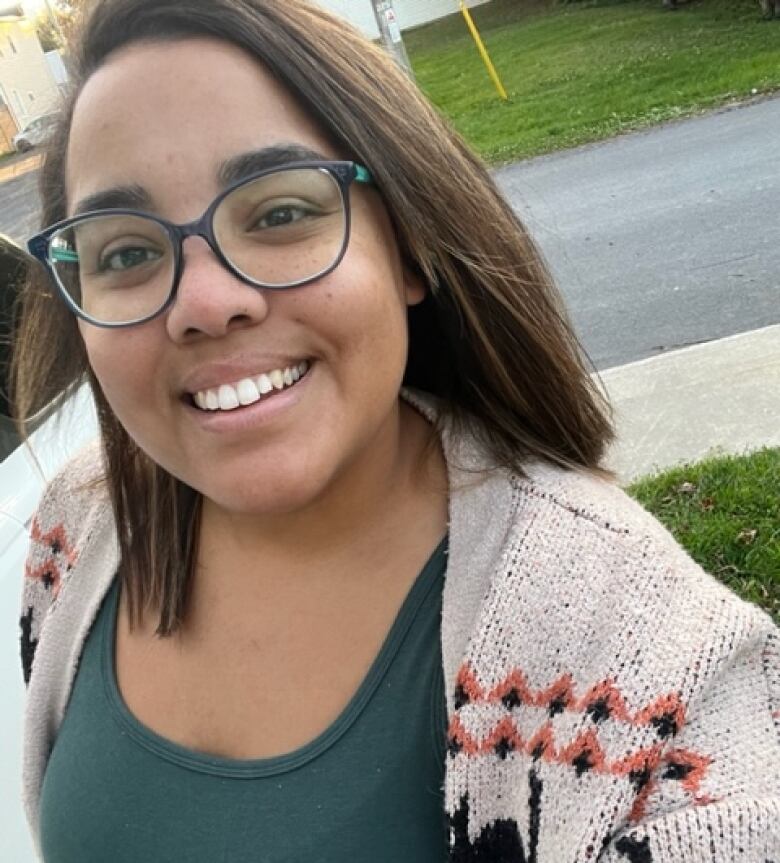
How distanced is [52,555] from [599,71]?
43.1 ft

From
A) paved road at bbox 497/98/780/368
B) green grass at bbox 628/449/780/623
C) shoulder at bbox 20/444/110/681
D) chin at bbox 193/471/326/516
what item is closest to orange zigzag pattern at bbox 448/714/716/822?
chin at bbox 193/471/326/516

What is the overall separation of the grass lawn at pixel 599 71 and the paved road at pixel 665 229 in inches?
34.2

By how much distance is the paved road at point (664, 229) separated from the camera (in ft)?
17.6

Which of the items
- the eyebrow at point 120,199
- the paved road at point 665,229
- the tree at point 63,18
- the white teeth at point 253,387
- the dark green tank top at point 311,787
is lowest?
the paved road at point 665,229

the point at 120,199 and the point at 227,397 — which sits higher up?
the point at 120,199

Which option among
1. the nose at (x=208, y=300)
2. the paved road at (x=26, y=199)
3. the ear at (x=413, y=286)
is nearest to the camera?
the nose at (x=208, y=300)

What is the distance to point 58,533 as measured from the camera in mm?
1805

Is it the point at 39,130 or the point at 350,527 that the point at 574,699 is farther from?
the point at 39,130

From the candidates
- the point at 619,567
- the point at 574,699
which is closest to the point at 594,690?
the point at 574,699

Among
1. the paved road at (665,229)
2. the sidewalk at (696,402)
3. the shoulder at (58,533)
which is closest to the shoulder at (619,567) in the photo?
the shoulder at (58,533)

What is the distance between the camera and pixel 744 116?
9.55 metres

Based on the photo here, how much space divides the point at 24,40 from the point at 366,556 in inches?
1053

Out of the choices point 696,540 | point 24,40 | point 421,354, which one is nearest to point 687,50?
point 696,540

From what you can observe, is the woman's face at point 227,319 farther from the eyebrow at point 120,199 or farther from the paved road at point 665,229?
the paved road at point 665,229
